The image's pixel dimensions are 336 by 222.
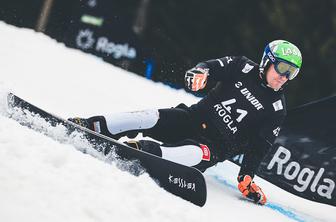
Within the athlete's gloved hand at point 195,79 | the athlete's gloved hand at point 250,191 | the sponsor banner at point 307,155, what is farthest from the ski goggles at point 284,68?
the athlete's gloved hand at point 250,191

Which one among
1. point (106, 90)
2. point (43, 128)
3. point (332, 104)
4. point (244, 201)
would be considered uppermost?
point (332, 104)

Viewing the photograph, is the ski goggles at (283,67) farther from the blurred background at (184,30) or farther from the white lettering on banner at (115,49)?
the white lettering on banner at (115,49)

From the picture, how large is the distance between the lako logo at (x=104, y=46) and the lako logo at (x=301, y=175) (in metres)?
5.72

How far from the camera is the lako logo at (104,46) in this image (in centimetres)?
1047

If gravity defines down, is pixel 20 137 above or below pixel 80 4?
above

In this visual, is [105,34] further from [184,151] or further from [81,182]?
[81,182]

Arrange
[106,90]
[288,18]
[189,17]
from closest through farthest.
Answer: [106,90] → [288,18] → [189,17]

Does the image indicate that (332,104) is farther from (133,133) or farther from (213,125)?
(133,133)

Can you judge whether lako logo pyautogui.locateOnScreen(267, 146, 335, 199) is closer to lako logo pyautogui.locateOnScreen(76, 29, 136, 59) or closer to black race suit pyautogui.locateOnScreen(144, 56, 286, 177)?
black race suit pyautogui.locateOnScreen(144, 56, 286, 177)

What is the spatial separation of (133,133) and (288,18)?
10536mm

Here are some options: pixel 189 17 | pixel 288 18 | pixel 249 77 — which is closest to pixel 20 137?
pixel 249 77

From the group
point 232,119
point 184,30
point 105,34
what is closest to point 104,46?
point 105,34

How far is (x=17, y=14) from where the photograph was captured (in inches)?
→ 506

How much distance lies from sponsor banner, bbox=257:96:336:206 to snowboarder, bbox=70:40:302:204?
2.20ft
